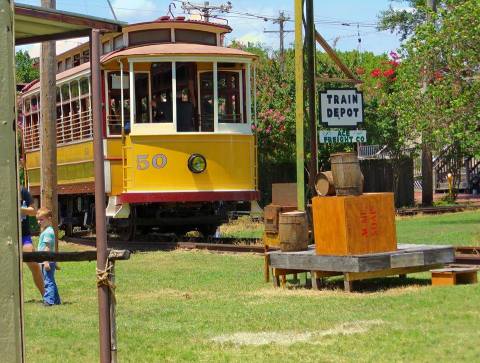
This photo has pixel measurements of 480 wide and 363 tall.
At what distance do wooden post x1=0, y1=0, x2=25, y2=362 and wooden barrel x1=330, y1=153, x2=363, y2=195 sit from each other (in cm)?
695

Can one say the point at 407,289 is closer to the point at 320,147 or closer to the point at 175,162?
the point at 175,162

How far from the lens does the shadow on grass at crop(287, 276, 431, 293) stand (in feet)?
36.3

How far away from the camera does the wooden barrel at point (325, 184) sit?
11023 millimetres

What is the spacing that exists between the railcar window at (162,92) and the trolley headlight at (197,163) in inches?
34.1

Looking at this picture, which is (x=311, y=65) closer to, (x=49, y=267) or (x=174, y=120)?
(x=174, y=120)

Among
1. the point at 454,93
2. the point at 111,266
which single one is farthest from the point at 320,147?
the point at 111,266

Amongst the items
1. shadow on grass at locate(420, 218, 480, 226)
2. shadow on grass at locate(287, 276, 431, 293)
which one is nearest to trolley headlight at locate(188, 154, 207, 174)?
shadow on grass at locate(287, 276, 431, 293)

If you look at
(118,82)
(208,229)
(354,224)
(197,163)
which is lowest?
(208,229)

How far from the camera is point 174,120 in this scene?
60.5 ft

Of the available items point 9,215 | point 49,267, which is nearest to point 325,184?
point 49,267

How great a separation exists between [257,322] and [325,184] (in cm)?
267

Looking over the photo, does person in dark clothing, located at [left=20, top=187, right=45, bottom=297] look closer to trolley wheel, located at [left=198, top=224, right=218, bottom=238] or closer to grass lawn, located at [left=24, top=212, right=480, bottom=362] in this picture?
grass lawn, located at [left=24, top=212, right=480, bottom=362]

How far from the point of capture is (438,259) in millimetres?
11258

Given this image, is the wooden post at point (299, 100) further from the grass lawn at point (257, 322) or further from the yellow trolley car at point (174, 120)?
the yellow trolley car at point (174, 120)
